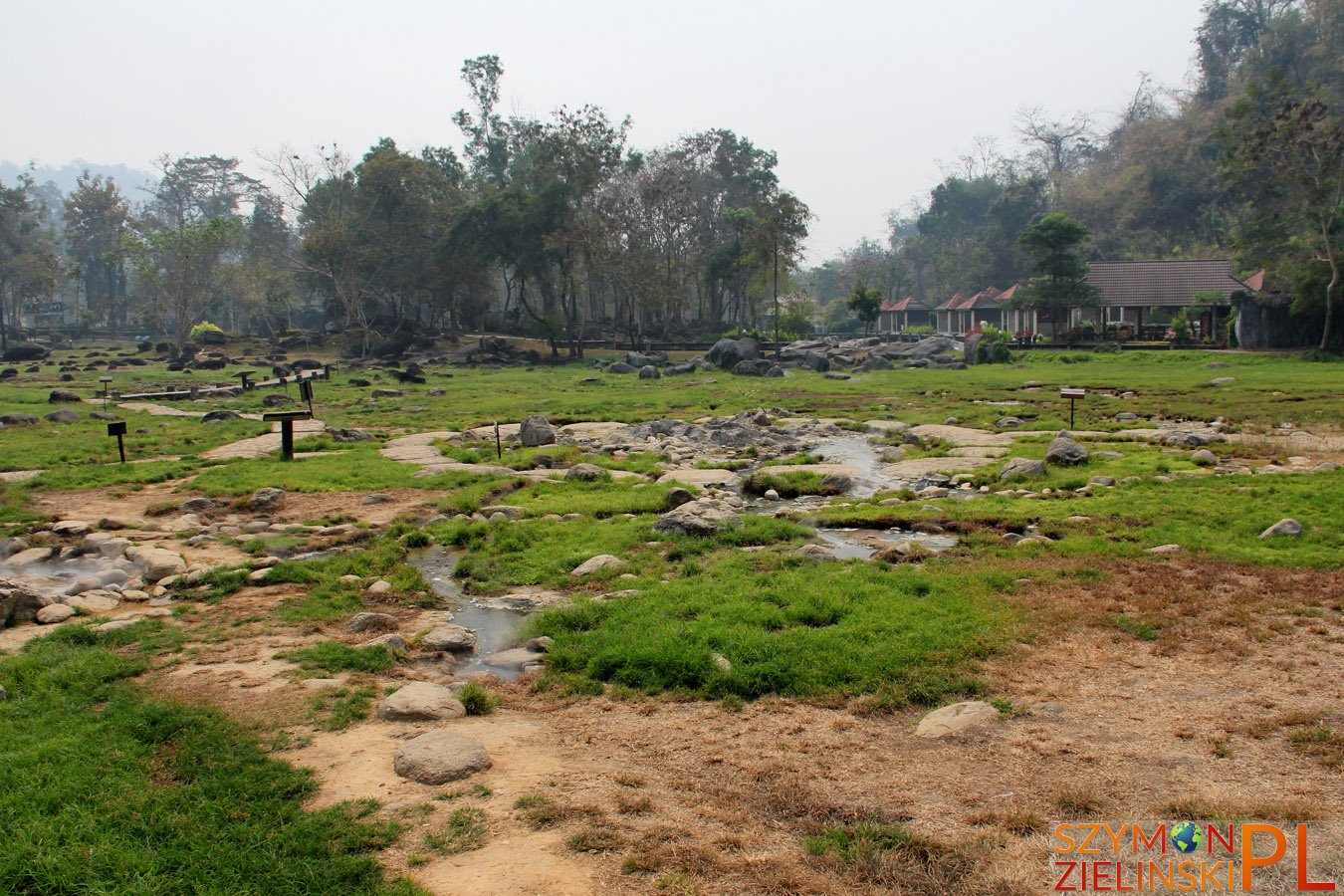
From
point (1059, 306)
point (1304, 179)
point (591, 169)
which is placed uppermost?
point (591, 169)

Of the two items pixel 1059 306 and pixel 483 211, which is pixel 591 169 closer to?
pixel 483 211

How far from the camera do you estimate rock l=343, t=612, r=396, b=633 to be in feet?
26.7

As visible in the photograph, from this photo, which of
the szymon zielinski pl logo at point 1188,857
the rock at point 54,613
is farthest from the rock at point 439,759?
the rock at point 54,613

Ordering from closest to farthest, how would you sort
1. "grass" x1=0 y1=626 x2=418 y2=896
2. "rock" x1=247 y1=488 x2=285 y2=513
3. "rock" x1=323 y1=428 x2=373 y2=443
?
"grass" x1=0 y1=626 x2=418 y2=896, "rock" x1=247 y1=488 x2=285 y2=513, "rock" x1=323 y1=428 x2=373 y2=443

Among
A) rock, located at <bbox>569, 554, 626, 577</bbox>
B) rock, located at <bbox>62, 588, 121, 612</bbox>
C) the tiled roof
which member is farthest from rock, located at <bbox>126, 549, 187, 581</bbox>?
the tiled roof

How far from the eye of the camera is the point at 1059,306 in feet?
179

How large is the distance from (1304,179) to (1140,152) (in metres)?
42.8

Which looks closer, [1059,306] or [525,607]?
[525,607]

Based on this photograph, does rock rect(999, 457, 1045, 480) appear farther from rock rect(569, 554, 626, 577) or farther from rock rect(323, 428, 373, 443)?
rock rect(323, 428, 373, 443)

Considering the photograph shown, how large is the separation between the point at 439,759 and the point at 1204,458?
43.5 feet

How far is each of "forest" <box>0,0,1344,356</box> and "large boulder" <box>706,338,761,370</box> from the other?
13868mm

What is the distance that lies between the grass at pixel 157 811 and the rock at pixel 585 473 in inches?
347

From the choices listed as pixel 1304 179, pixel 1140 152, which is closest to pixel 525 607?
pixel 1304 179

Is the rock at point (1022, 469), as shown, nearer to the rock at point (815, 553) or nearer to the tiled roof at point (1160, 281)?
the rock at point (815, 553)
